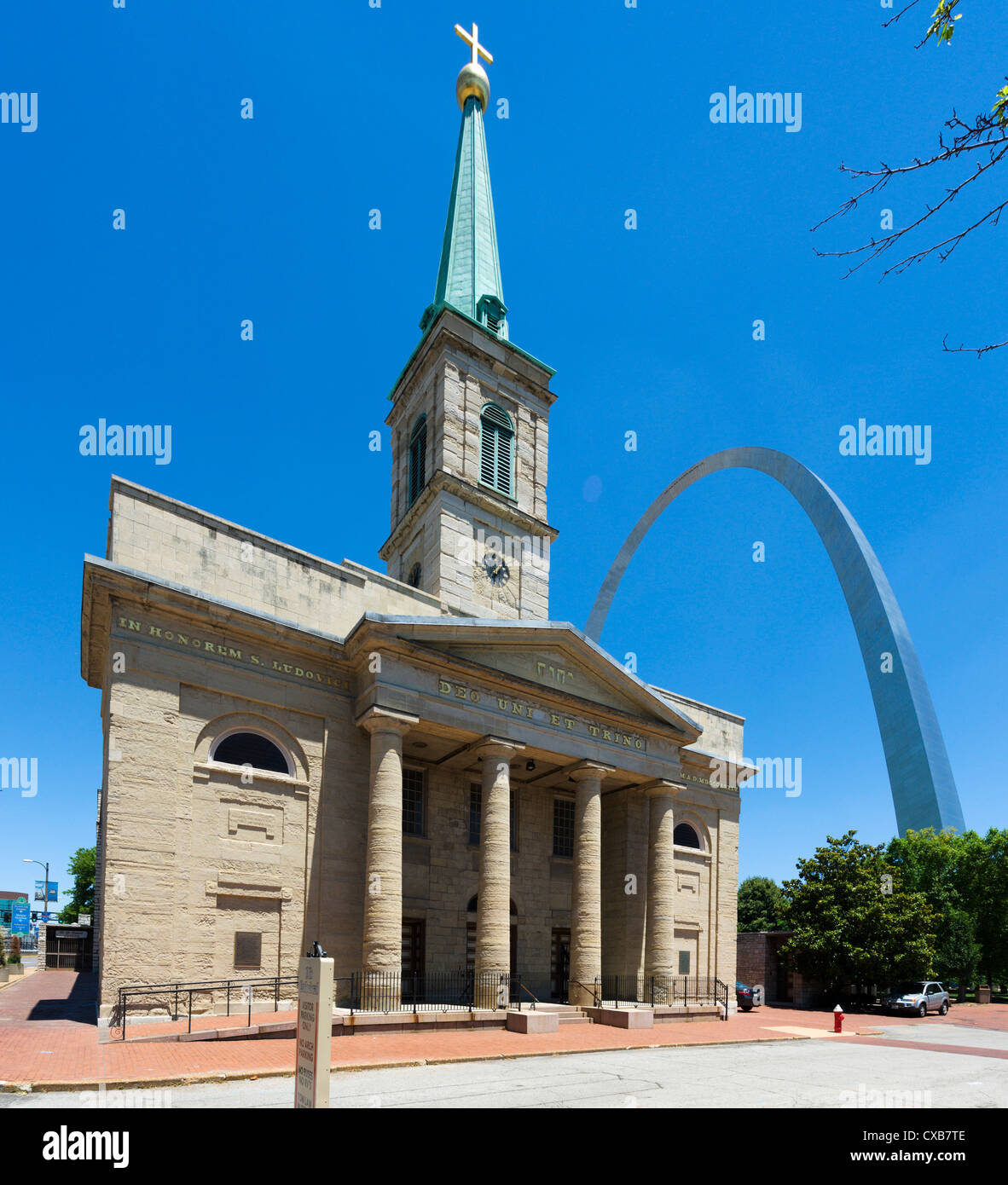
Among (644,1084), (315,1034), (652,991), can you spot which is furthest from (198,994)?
(652,991)

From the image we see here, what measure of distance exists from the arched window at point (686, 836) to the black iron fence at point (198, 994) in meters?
17.9

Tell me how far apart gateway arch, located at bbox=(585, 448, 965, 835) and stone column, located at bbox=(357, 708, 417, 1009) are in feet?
102

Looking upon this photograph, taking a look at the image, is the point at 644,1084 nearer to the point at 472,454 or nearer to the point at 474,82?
the point at 472,454

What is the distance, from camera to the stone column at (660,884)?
29.9 meters

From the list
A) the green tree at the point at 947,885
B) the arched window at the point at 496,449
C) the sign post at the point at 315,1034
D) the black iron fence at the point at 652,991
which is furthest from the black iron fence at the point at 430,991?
the green tree at the point at 947,885

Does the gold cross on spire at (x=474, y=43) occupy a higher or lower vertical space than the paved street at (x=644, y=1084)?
higher

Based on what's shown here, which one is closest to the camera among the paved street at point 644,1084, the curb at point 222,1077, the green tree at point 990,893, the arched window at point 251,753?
the paved street at point 644,1084

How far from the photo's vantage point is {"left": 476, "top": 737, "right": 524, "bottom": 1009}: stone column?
936 inches

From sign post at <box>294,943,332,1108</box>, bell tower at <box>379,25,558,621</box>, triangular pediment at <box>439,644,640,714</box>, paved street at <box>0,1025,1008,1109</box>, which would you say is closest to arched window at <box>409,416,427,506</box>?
bell tower at <box>379,25,558,621</box>

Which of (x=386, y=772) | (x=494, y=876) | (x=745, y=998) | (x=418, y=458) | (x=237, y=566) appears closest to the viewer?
(x=386, y=772)

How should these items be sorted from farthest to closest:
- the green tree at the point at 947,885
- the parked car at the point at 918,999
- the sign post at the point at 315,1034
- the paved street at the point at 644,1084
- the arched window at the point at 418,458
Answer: the green tree at the point at 947,885 < the arched window at the point at 418,458 < the parked car at the point at 918,999 < the paved street at the point at 644,1084 < the sign post at the point at 315,1034

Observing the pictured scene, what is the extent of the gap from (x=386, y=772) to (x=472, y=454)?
709 inches

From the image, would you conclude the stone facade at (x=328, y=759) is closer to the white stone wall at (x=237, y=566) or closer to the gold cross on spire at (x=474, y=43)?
the white stone wall at (x=237, y=566)

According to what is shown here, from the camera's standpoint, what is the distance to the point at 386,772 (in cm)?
2306
